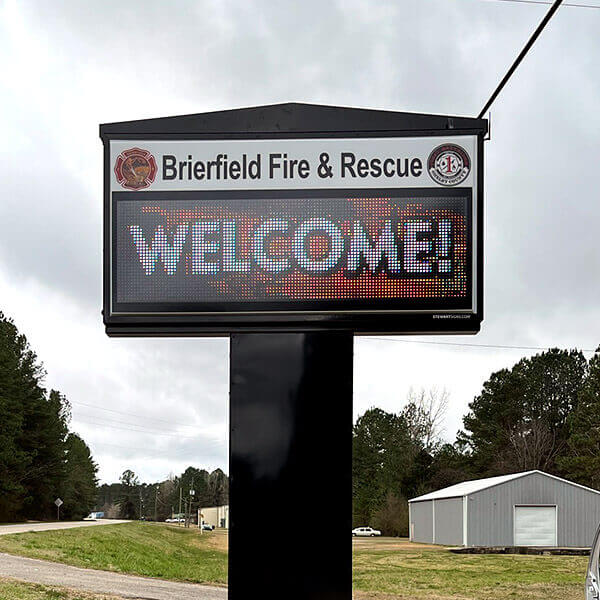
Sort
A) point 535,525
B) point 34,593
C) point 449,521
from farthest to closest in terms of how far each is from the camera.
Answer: point 449,521 → point 535,525 → point 34,593

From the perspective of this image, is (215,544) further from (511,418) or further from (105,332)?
(105,332)

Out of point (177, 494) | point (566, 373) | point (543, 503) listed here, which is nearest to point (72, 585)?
point (543, 503)

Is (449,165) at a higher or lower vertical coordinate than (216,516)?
higher

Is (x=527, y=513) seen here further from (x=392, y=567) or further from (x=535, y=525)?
(x=392, y=567)

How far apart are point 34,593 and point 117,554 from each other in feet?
45.5

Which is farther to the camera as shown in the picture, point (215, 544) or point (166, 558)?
point (215, 544)

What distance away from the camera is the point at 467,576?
103 ft

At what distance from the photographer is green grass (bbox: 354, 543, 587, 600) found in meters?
25.8

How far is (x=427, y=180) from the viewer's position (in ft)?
22.8

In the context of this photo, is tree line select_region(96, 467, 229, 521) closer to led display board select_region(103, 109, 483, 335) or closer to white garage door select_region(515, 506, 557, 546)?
white garage door select_region(515, 506, 557, 546)

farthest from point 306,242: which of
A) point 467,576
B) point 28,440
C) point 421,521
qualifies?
point 28,440

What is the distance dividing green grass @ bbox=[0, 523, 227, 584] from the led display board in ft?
68.0

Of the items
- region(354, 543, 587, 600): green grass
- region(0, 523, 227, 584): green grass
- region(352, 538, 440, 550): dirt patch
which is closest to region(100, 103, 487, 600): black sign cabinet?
region(354, 543, 587, 600): green grass

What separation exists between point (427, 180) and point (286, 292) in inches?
50.1
